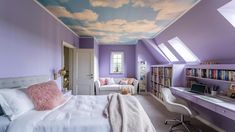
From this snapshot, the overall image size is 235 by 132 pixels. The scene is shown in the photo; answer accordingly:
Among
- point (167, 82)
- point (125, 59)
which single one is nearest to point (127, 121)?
point (167, 82)

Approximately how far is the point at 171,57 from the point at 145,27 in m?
2.11

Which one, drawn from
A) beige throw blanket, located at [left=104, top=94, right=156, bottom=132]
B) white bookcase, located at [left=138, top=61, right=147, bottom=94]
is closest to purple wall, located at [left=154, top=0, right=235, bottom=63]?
beige throw blanket, located at [left=104, top=94, right=156, bottom=132]

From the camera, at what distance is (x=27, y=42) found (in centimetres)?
286

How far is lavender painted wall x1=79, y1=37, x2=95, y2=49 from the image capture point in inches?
268

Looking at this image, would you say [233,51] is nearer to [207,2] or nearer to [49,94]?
[207,2]

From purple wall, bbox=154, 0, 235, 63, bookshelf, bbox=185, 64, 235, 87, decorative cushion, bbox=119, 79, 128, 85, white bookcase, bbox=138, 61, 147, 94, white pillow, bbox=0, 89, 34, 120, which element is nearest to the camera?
white pillow, bbox=0, 89, 34, 120

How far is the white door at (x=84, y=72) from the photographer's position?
246 inches

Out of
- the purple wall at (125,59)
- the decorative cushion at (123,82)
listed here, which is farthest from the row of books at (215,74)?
the purple wall at (125,59)

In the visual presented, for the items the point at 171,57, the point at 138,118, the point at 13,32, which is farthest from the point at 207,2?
the point at 171,57

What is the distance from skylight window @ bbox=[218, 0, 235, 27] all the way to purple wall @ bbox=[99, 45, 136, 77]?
5945 millimetres

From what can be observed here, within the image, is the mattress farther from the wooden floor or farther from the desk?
the desk

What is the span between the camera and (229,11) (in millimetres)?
2580

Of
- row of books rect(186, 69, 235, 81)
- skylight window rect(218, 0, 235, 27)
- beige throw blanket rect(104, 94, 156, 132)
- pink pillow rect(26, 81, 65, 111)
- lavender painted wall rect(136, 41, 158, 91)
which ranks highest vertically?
skylight window rect(218, 0, 235, 27)

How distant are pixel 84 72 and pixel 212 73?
4.25 metres
